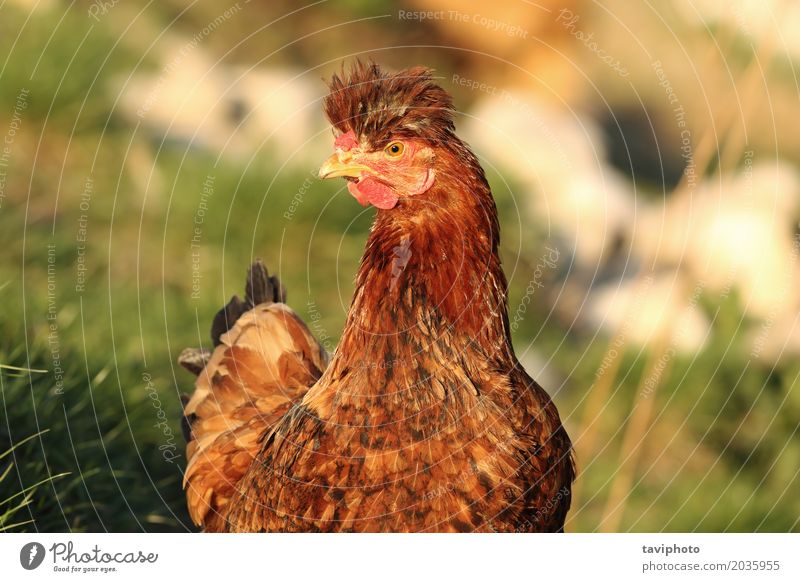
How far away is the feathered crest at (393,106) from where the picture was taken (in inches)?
78.4

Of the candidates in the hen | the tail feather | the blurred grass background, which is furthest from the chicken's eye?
the blurred grass background

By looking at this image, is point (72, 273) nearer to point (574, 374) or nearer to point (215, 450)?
point (215, 450)

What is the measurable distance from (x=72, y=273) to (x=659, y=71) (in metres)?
3.74

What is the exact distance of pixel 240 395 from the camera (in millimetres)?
2510

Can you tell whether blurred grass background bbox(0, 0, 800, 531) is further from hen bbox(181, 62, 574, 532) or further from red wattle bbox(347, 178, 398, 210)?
red wattle bbox(347, 178, 398, 210)

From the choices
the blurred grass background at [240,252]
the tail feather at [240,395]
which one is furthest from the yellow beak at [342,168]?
the blurred grass background at [240,252]

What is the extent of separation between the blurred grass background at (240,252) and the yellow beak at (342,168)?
133 centimetres

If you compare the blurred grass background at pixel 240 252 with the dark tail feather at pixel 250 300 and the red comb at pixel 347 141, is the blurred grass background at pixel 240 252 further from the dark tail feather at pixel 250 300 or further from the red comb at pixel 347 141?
the red comb at pixel 347 141

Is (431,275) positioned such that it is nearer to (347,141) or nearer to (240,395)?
(347,141)

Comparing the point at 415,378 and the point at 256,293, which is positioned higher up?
the point at 256,293

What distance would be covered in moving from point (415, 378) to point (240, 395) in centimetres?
72

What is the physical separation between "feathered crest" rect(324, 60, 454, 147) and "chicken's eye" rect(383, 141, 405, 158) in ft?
0.05

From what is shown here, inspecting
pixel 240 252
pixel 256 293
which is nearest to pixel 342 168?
pixel 256 293

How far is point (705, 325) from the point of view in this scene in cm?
446
